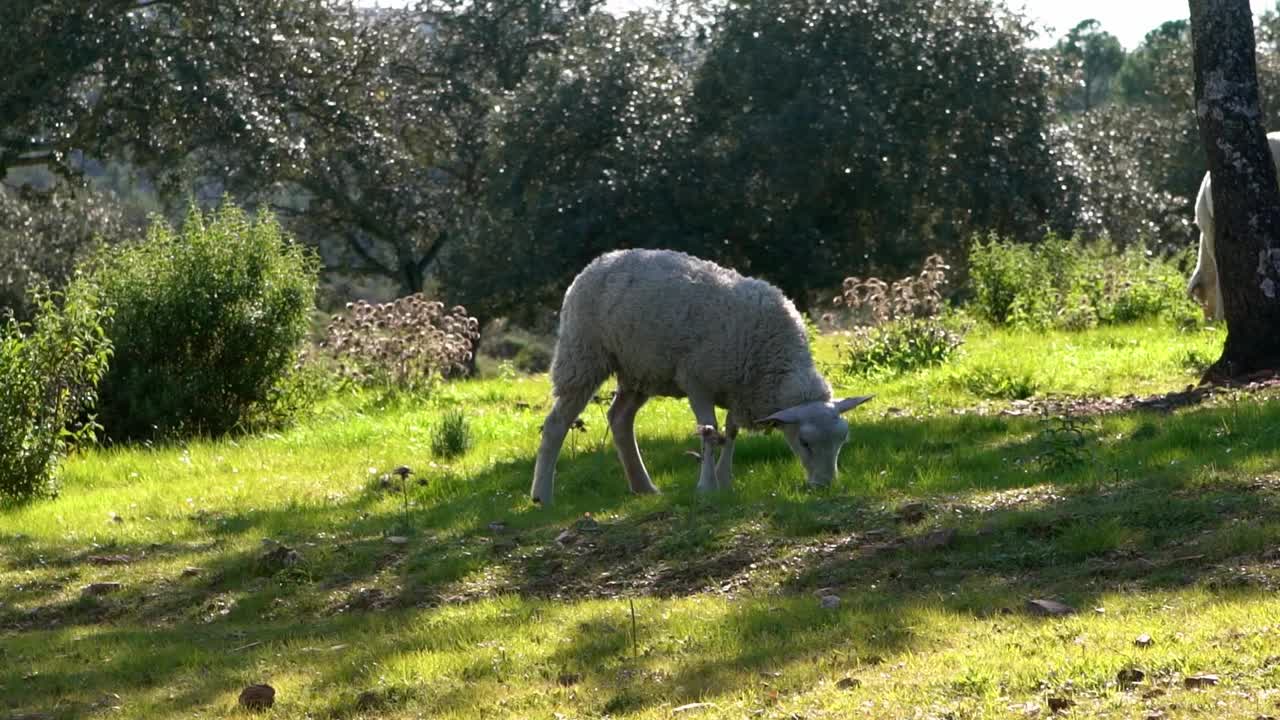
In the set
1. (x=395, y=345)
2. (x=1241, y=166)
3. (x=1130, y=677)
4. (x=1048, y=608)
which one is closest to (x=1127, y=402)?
(x=1241, y=166)

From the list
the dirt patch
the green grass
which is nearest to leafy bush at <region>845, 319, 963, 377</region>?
the dirt patch

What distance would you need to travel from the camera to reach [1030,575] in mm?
7770

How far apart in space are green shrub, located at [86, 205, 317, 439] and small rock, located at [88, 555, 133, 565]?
20.0 feet

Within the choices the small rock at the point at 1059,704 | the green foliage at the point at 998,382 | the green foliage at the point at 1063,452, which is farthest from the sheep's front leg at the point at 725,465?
the small rock at the point at 1059,704

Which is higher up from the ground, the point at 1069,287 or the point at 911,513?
the point at 1069,287

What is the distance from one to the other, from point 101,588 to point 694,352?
4.07 metres

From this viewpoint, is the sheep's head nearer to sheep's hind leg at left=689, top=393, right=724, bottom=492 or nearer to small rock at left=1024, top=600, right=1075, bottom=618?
sheep's hind leg at left=689, top=393, right=724, bottom=492

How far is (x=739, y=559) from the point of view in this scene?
863cm

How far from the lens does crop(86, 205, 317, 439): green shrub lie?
16.6 meters

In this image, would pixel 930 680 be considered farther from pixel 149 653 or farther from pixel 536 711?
pixel 149 653

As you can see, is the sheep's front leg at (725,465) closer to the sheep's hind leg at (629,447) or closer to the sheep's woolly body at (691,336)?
the sheep's woolly body at (691,336)

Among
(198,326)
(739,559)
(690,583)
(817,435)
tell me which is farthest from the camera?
(198,326)

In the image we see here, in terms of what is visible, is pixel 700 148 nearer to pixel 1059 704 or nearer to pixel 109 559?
pixel 109 559

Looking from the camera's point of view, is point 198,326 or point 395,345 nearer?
point 198,326
